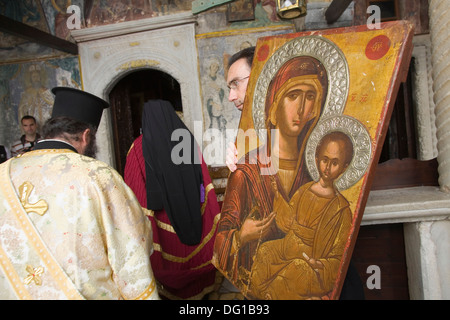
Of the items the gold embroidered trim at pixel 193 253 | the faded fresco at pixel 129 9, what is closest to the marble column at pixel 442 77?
the gold embroidered trim at pixel 193 253

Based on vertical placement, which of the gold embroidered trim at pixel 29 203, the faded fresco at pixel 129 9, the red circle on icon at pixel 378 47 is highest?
the faded fresco at pixel 129 9

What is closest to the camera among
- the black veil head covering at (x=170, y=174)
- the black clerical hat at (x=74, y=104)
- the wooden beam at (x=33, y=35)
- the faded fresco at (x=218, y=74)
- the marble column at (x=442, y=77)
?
the black clerical hat at (x=74, y=104)

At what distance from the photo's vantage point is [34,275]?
4.44 feet

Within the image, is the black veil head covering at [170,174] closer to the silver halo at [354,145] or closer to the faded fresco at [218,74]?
the silver halo at [354,145]

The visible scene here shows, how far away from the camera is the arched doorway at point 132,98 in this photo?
5.73 metres

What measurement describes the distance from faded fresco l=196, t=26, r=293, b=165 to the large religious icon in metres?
3.19

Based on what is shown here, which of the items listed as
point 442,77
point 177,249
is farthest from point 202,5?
point 442,77

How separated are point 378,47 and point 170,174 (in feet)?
6.83

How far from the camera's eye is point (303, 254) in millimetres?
1394

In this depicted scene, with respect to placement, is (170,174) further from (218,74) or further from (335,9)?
(335,9)

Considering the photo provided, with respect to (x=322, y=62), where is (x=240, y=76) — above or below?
above

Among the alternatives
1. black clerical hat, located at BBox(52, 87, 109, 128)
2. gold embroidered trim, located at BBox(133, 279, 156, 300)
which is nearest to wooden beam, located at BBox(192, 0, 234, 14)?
black clerical hat, located at BBox(52, 87, 109, 128)

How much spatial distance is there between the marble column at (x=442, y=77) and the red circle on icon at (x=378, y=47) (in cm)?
84

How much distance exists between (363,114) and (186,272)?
2263mm
